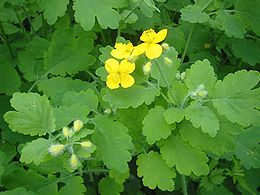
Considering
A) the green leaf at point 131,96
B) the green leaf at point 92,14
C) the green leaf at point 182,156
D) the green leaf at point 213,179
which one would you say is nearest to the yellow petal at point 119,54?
the green leaf at point 131,96

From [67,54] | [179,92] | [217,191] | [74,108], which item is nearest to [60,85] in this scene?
[67,54]

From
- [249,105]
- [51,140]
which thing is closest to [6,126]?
[51,140]

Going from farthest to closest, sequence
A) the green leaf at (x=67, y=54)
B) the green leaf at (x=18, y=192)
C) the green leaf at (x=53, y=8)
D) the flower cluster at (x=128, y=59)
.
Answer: the green leaf at (x=67, y=54) < the green leaf at (x=53, y=8) < the green leaf at (x=18, y=192) < the flower cluster at (x=128, y=59)

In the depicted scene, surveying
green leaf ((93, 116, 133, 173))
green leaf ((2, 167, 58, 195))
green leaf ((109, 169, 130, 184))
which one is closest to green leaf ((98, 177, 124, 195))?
green leaf ((109, 169, 130, 184))

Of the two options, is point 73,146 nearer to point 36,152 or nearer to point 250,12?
point 36,152

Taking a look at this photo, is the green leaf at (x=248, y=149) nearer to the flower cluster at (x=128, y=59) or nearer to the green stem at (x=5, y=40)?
the flower cluster at (x=128, y=59)

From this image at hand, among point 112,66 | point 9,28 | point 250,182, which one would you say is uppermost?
point 112,66

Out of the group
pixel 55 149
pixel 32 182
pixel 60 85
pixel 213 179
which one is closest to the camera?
pixel 55 149
